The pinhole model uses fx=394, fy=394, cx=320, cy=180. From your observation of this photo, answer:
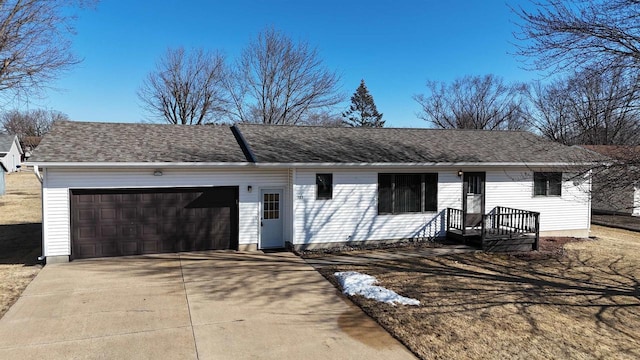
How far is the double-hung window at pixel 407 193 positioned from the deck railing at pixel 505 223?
31.7 inches

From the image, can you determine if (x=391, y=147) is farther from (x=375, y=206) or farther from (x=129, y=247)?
(x=129, y=247)

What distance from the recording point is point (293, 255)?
11.3 metres

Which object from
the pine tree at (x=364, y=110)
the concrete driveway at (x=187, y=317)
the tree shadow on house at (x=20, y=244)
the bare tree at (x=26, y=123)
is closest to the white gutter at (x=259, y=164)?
the concrete driveway at (x=187, y=317)

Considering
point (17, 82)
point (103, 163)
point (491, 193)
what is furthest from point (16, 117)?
point (491, 193)

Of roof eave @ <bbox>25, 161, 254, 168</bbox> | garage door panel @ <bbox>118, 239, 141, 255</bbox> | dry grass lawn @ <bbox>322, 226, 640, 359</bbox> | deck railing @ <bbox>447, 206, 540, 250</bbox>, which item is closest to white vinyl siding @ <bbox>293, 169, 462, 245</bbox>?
deck railing @ <bbox>447, 206, 540, 250</bbox>

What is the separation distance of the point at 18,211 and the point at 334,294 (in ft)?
63.1

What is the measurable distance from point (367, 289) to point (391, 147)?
6.97 metres

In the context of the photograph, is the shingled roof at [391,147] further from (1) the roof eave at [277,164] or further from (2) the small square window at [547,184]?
(2) the small square window at [547,184]

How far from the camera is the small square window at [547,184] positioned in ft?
46.8

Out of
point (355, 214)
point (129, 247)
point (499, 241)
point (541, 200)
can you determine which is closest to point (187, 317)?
point (129, 247)

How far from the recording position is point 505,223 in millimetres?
13461

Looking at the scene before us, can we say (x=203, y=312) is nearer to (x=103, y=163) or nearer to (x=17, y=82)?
(x=103, y=163)

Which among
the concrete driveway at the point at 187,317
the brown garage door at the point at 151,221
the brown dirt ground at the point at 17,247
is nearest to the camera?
the concrete driveway at the point at 187,317

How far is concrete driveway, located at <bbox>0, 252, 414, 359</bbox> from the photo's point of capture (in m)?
5.34
